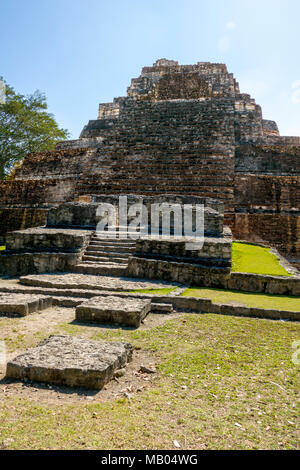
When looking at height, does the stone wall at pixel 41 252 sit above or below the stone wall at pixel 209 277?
above

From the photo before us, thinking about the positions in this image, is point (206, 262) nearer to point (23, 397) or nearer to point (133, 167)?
point (23, 397)

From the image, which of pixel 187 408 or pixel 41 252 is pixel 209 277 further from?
pixel 187 408

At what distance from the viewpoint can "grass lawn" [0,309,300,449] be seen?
7.73 feet

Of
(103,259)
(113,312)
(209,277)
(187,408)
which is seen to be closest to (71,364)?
(187,408)

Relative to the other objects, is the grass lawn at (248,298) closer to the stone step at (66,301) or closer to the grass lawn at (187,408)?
the grass lawn at (187,408)

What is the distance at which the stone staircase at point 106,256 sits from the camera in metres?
8.16

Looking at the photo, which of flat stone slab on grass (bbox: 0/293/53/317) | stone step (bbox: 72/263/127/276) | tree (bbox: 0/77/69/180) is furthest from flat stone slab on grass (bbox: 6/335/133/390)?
tree (bbox: 0/77/69/180)

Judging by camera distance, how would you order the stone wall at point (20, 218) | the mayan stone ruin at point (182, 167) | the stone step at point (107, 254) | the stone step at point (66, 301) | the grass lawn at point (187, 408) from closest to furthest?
1. the grass lawn at point (187, 408)
2. the stone step at point (66, 301)
3. the stone step at point (107, 254)
4. the mayan stone ruin at point (182, 167)
5. the stone wall at point (20, 218)

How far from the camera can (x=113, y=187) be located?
50.9 ft

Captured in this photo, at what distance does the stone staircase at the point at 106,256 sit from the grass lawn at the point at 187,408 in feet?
12.8

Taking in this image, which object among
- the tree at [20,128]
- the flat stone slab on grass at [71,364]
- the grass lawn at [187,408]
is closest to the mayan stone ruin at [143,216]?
the flat stone slab on grass at [71,364]

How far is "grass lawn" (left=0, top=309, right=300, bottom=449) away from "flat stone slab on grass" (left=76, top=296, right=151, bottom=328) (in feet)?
2.23

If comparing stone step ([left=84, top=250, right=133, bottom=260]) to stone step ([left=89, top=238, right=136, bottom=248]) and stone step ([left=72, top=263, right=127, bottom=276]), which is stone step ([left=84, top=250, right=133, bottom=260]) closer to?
stone step ([left=89, top=238, right=136, bottom=248])

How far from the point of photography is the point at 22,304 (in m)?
5.37
